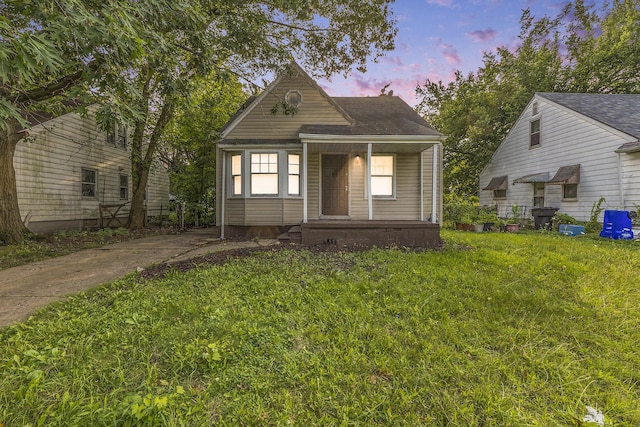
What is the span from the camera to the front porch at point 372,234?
6664 millimetres

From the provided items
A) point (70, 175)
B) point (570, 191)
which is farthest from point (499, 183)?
point (70, 175)

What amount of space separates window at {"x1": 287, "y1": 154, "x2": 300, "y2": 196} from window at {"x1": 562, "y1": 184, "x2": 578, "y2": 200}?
35.2 feet

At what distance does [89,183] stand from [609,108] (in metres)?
21.7

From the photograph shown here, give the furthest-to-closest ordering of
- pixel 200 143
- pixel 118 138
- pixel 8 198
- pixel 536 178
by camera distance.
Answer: pixel 118 138 → pixel 200 143 → pixel 536 178 → pixel 8 198

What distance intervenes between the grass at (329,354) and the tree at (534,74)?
13783 mm

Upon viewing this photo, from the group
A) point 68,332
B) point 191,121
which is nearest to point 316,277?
point 68,332

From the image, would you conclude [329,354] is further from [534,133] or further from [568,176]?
[534,133]

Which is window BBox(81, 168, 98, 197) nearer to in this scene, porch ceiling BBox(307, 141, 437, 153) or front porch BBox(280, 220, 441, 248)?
porch ceiling BBox(307, 141, 437, 153)

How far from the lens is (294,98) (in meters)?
8.54

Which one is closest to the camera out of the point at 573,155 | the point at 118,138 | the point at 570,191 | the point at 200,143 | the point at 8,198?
the point at 8,198

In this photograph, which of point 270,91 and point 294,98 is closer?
point 270,91

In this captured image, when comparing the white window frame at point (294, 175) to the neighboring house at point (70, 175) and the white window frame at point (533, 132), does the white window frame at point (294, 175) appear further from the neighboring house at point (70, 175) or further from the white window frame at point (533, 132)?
the white window frame at point (533, 132)

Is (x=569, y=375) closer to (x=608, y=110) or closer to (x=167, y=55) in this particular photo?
(x=167, y=55)

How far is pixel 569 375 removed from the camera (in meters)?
2.11
